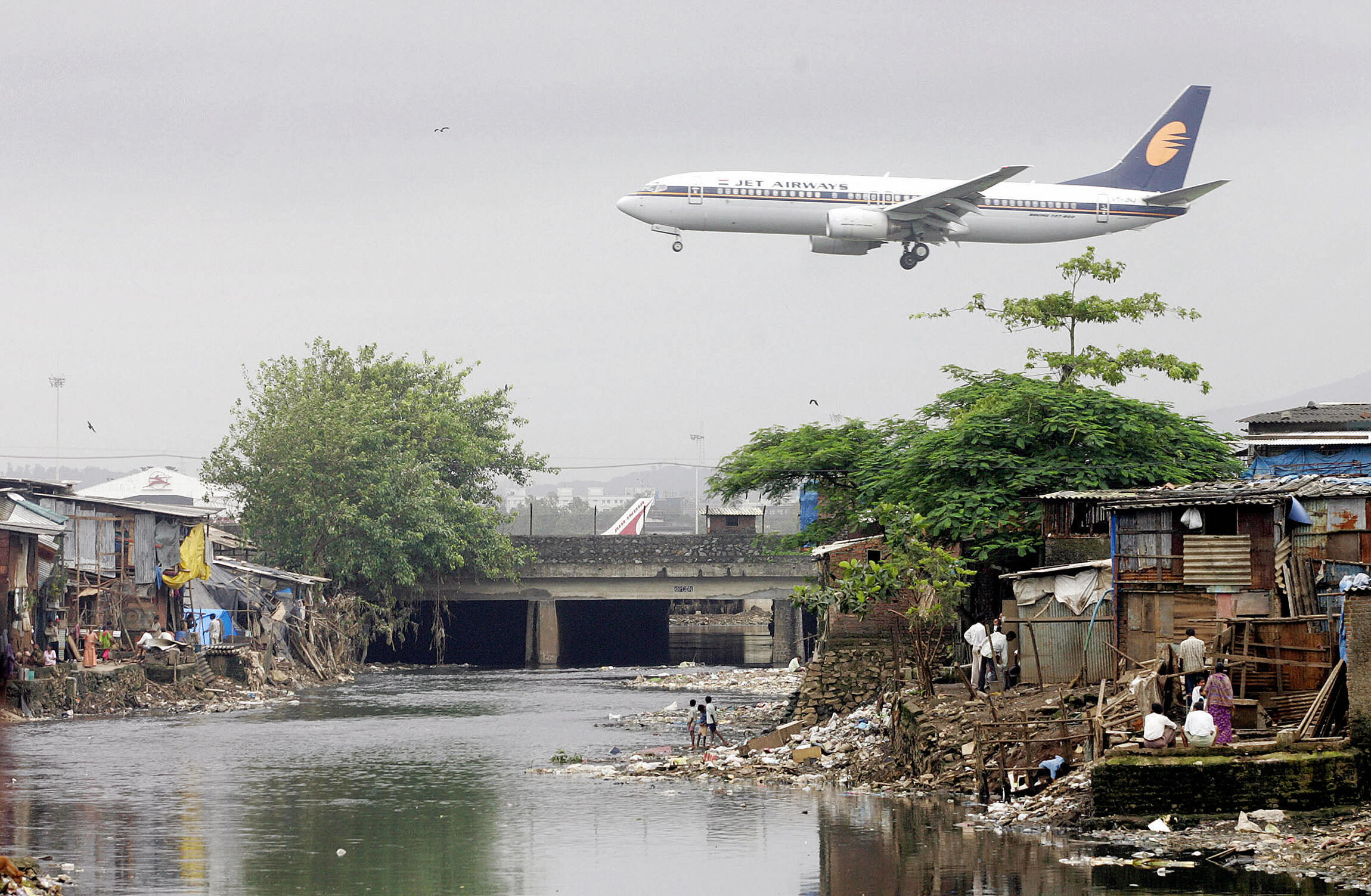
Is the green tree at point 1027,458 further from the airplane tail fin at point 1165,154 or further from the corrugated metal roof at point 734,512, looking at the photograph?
the corrugated metal roof at point 734,512

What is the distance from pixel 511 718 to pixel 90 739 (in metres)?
11.0

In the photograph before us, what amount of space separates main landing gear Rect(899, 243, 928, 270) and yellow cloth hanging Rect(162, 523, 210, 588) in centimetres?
2457

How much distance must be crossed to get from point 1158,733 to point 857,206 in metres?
30.6

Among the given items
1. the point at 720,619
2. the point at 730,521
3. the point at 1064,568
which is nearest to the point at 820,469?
the point at 1064,568

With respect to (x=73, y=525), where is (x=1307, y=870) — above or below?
below

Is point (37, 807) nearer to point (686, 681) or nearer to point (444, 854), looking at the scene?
point (444, 854)

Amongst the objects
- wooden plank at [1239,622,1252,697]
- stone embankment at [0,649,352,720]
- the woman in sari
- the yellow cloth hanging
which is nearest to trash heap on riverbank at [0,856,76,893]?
the woman in sari

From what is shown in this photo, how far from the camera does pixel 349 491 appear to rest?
205ft

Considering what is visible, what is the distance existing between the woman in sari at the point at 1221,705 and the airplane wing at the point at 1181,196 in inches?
1201

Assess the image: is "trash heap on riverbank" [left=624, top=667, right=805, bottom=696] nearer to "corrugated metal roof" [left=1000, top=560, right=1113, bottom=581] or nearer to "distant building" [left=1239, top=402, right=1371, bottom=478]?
"distant building" [left=1239, top=402, right=1371, bottom=478]

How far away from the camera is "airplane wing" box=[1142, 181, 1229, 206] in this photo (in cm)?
4903

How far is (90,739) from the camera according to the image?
3466 cm

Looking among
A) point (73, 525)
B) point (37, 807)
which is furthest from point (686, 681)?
point (37, 807)

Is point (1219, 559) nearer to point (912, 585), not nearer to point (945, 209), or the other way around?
point (912, 585)
